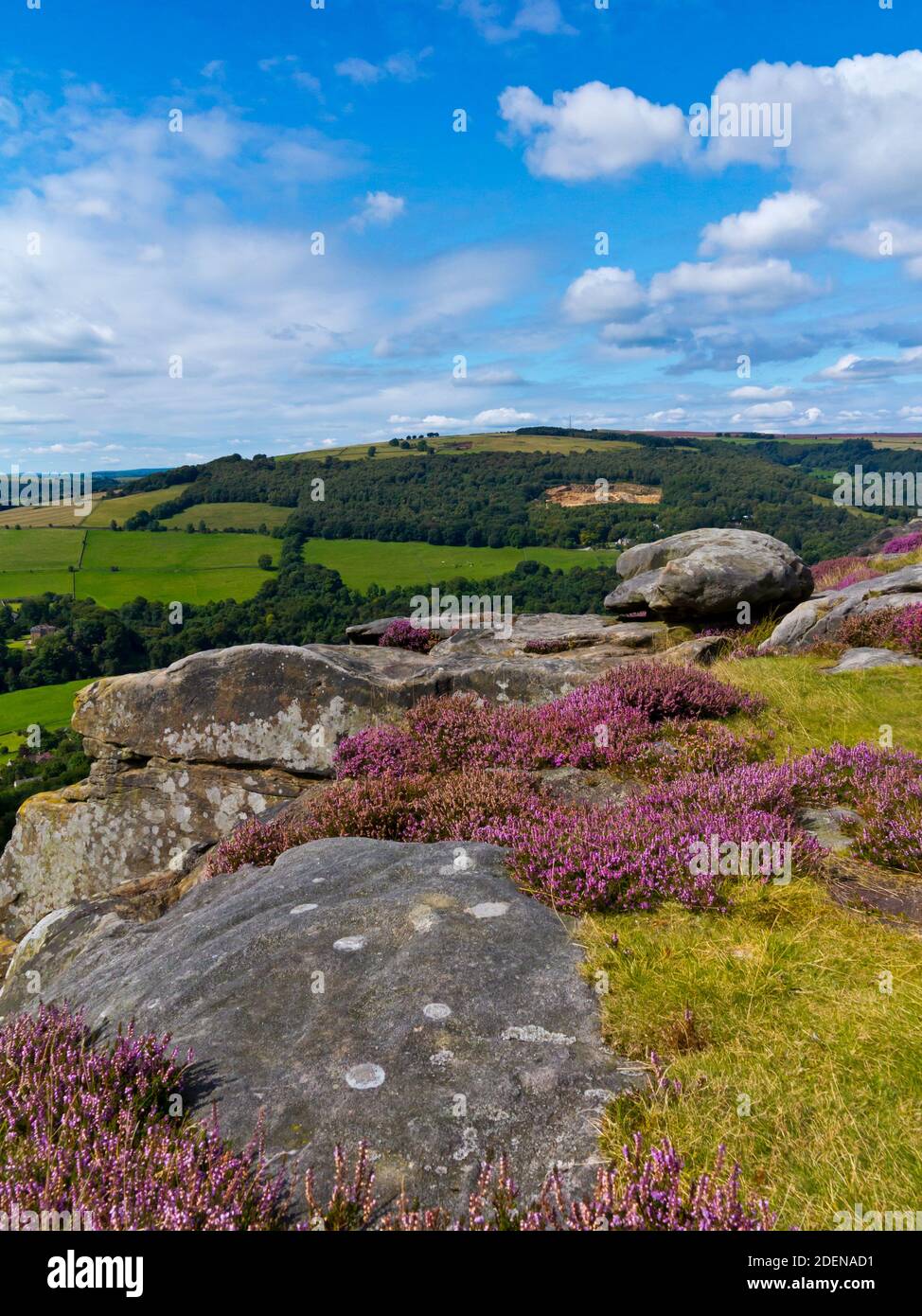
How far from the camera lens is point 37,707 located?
6372cm

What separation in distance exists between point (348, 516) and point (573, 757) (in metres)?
115

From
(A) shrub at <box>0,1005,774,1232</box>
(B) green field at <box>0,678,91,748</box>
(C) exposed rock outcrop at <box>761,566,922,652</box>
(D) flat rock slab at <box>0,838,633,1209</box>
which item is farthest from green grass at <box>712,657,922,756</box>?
(B) green field at <box>0,678,91,748</box>

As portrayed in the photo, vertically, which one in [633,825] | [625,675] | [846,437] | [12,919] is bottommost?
[12,919]

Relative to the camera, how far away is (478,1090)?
3.30 metres

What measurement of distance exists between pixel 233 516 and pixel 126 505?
26665 millimetres

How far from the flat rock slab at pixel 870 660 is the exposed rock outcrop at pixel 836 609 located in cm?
164

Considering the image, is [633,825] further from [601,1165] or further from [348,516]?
[348,516]

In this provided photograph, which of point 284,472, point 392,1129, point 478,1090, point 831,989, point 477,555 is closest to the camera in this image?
point 392,1129

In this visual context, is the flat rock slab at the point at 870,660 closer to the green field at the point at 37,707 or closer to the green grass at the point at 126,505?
the green field at the point at 37,707

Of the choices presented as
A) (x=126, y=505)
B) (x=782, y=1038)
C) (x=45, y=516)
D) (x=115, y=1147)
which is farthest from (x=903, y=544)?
(x=45, y=516)

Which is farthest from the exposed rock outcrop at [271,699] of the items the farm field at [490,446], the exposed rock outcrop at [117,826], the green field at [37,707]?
the farm field at [490,446]

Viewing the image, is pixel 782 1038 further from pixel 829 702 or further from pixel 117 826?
pixel 117 826

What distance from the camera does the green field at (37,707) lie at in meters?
58.5
